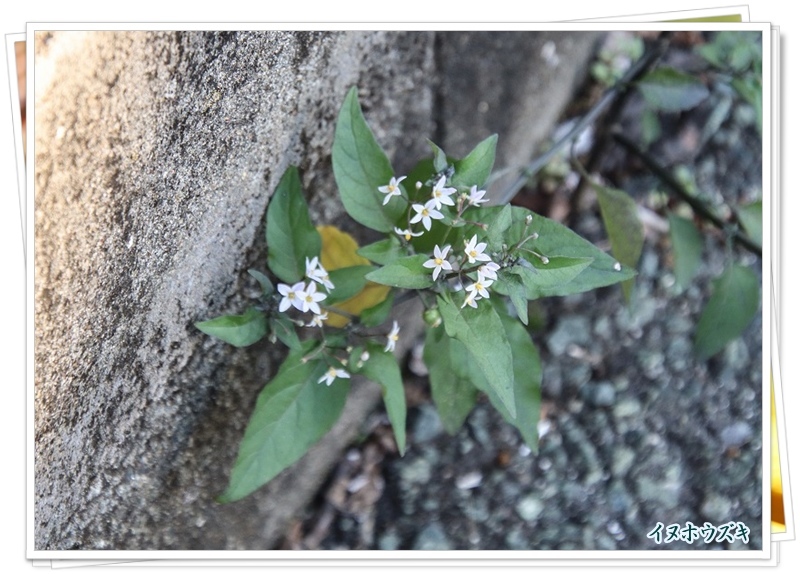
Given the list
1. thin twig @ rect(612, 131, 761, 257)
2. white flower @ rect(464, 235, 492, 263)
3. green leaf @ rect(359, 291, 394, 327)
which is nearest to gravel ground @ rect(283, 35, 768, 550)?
thin twig @ rect(612, 131, 761, 257)

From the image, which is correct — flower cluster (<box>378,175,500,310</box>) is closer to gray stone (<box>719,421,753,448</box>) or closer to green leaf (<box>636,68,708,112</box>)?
green leaf (<box>636,68,708,112</box>)

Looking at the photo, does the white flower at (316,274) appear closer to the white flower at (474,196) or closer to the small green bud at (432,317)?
the small green bud at (432,317)

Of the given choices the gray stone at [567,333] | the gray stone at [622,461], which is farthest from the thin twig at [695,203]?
the gray stone at [622,461]

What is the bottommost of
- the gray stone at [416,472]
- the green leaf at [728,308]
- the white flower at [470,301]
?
the gray stone at [416,472]

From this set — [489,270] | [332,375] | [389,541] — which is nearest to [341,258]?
[332,375]
